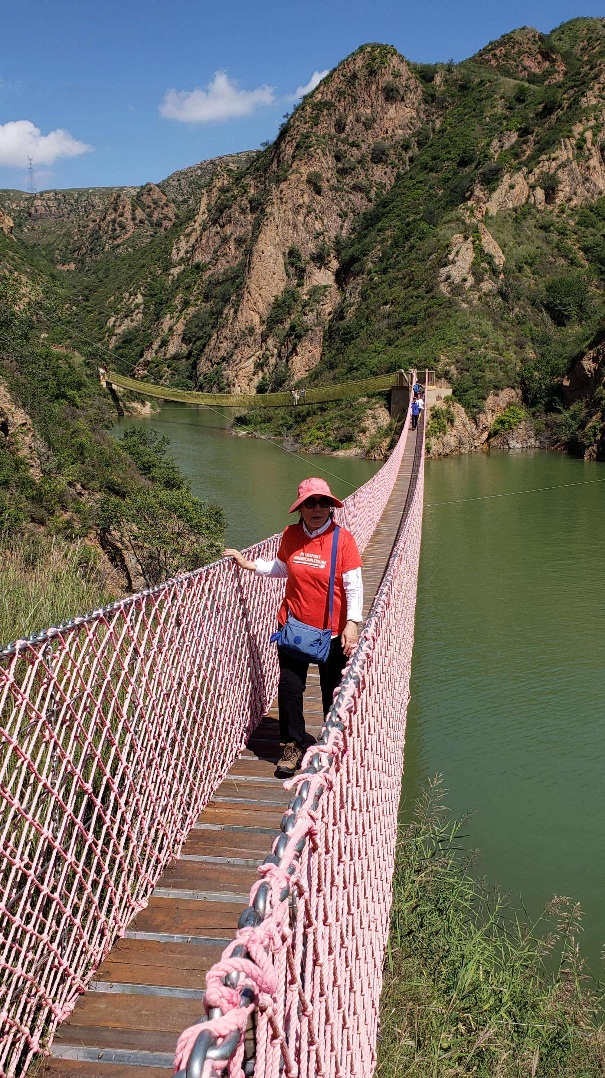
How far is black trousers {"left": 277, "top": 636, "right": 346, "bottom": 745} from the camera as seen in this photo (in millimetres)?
3264

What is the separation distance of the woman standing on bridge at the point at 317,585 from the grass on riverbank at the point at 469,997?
3.57 feet

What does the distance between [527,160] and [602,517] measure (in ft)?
97.9

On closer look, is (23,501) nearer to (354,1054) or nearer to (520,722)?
(520,722)

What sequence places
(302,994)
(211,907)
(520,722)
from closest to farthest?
(302,994), (211,907), (520,722)

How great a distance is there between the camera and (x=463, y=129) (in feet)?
158

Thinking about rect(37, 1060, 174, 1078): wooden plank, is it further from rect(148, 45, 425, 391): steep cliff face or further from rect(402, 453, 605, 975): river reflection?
rect(148, 45, 425, 391): steep cliff face

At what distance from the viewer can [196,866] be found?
2775 mm

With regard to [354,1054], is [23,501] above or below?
above

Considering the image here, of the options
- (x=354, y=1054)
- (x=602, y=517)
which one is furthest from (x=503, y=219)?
(x=354, y=1054)

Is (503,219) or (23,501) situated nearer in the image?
(23,501)

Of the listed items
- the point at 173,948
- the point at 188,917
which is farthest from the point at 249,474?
the point at 173,948

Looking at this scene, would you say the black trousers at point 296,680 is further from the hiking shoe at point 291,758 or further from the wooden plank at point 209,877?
the wooden plank at point 209,877

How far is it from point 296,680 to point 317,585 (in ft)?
1.46

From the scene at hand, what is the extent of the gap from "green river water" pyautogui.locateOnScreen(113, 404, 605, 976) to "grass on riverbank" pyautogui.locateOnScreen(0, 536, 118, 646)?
291cm
